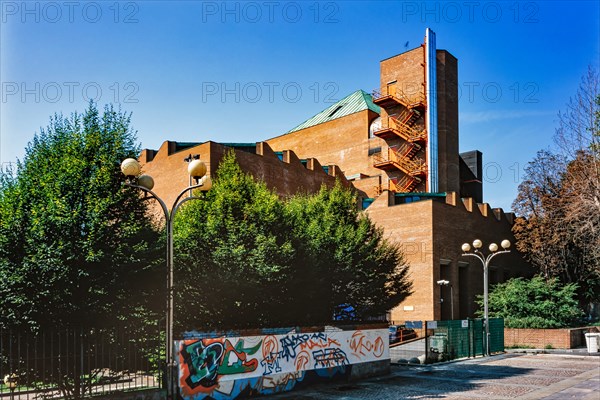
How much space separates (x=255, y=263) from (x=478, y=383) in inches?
332

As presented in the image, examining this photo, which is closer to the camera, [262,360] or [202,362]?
[202,362]

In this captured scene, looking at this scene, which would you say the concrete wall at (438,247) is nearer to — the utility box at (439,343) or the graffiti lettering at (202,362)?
the utility box at (439,343)

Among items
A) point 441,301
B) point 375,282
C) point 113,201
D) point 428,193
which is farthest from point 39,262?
point 428,193

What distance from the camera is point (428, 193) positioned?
4428 cm

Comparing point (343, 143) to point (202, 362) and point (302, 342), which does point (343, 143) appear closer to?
point (302, 342)

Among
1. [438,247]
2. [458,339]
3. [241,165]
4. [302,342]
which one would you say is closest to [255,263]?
[302,342]

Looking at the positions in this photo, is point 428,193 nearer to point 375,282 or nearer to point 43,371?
point 375,282

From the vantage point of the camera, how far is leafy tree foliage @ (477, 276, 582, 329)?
3494cm

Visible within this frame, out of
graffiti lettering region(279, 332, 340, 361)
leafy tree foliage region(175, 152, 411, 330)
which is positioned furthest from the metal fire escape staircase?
graffiti lettering region(279, 332, 340, 361)

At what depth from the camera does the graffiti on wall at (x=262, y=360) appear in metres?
14.1

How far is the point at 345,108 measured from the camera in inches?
2472

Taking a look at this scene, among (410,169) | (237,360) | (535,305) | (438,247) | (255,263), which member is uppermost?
(410,169)

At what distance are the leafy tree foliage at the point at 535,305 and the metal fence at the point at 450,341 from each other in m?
5.88

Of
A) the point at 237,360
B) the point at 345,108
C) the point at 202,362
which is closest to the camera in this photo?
the point at 202,362
